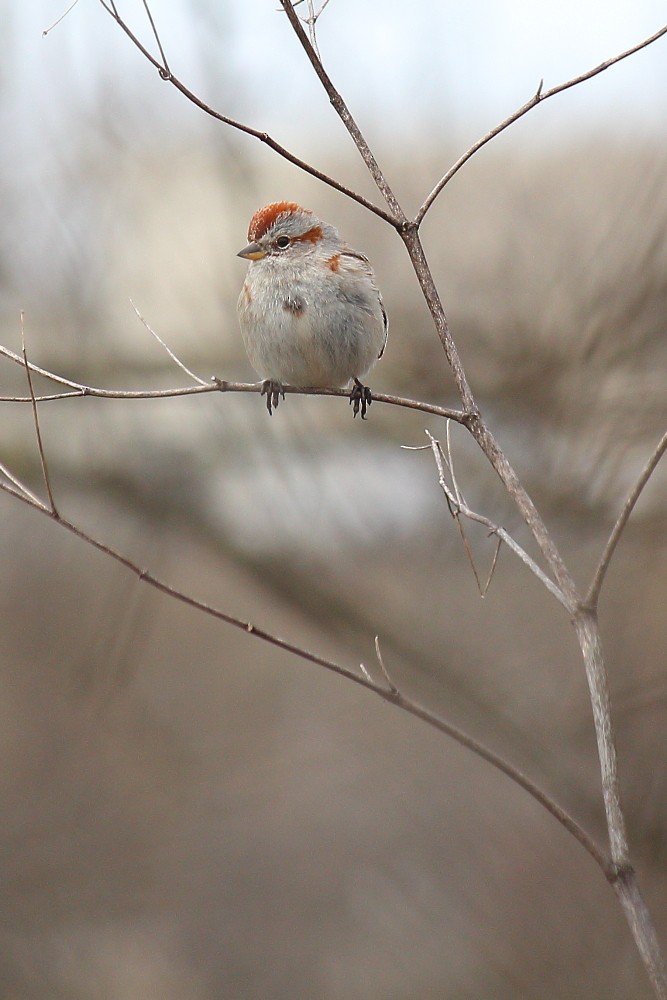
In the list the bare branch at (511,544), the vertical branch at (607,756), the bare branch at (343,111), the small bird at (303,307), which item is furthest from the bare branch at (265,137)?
the small bird at (303,307)

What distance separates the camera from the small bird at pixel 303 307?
2354 millimetres

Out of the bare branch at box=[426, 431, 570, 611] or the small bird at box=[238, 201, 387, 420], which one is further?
the small bird at box=[238, 201, 387, 420]

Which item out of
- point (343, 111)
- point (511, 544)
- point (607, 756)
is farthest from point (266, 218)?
point (607, 756)

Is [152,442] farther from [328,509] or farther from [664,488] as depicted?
[664,488]

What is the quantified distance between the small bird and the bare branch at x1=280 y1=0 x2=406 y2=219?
1.05 meters

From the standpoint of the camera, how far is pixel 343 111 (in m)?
1.25

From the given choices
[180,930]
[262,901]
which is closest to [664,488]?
[262,901]

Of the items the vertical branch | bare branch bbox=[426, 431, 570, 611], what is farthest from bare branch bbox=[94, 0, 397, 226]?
the vertical branch

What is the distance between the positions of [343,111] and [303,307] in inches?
43.6

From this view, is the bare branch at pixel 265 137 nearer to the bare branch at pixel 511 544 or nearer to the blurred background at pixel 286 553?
the bare branch at pixel 511 544

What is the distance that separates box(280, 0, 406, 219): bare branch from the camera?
1.16 m

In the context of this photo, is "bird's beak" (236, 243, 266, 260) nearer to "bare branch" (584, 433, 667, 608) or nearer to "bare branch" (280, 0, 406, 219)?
"bare branch" (280, 0, 406, 219)

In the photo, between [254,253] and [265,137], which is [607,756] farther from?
[254,253]

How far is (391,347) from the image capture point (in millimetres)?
4094
